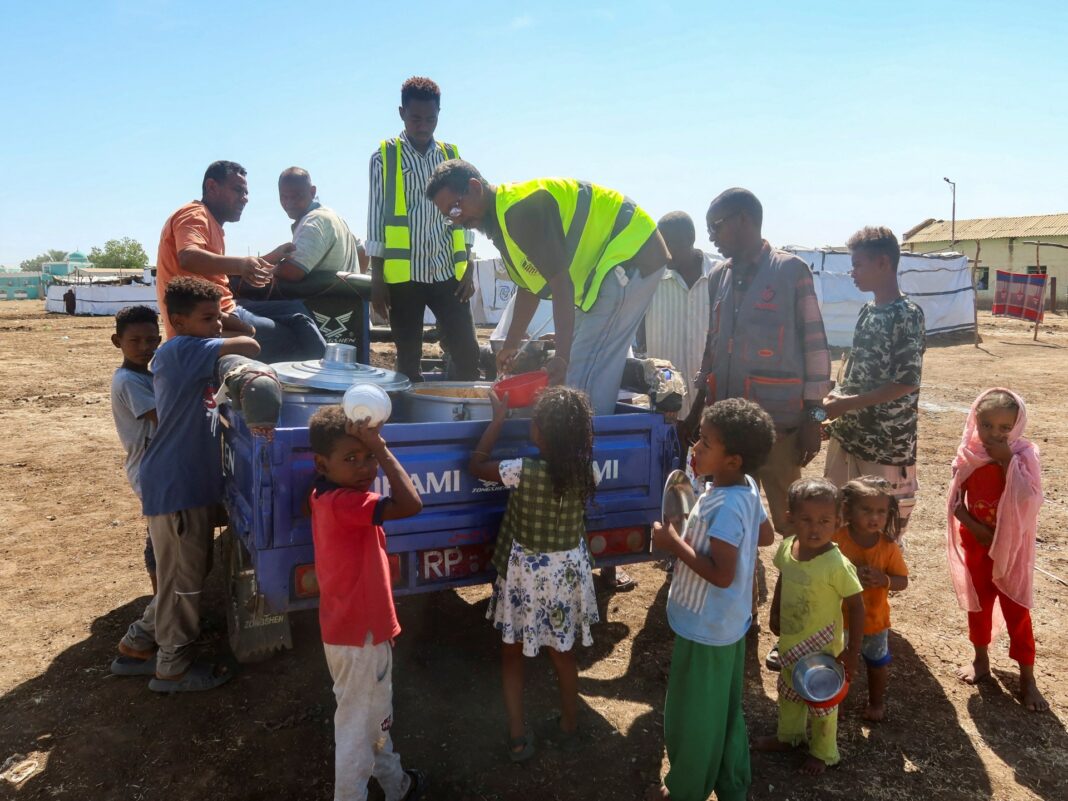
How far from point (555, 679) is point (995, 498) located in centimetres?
204

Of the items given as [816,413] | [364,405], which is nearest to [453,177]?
[364,405]

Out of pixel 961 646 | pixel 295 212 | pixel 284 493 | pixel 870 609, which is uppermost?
pixel 295 212

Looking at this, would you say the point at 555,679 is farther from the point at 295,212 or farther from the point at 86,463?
the point at 86,463

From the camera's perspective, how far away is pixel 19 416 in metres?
9.42

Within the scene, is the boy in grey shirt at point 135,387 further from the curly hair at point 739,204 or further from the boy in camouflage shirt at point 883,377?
the boy in camouflage shirt at point 883,377

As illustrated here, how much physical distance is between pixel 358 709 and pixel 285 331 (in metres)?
2.67

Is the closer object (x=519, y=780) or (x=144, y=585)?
(x=519, y=780)

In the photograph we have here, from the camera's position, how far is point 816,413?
3449 millimetres

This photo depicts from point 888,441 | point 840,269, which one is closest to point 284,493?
point 888,441

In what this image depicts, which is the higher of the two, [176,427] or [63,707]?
[176,427]

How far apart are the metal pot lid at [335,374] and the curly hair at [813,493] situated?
1688 mm

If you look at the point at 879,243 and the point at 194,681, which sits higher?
the point at 879,243

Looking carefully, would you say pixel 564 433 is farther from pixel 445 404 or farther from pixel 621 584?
pixel 621 584

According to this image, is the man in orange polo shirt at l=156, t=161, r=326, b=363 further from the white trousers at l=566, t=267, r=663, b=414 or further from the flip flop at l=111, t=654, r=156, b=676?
the white trousers at l=566, t=267, r=663, b=414
